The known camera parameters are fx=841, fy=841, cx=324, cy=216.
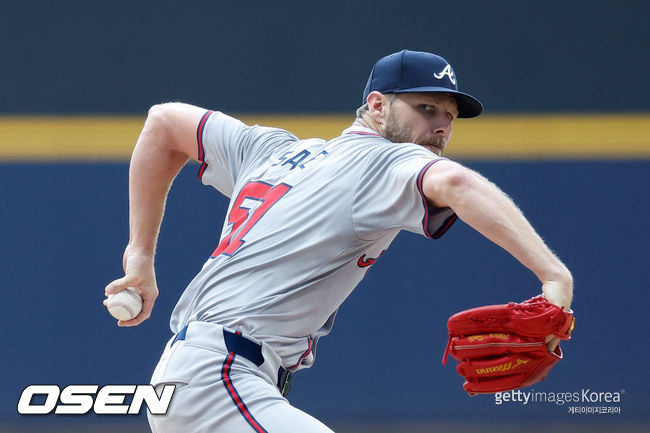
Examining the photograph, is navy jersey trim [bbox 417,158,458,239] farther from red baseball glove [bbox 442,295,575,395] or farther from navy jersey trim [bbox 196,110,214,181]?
navy jersey trim [bbox 196,110,214,181]

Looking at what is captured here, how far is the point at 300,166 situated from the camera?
188 cm

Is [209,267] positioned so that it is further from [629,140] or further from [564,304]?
[629,140]

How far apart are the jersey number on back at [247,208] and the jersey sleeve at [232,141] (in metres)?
0.13

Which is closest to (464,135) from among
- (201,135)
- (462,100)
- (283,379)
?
(462,100)

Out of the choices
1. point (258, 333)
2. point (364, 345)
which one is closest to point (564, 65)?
point (364, 345)

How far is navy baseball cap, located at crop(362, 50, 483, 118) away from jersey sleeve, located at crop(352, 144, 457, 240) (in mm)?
277

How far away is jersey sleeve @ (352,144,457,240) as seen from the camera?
5.12 feet

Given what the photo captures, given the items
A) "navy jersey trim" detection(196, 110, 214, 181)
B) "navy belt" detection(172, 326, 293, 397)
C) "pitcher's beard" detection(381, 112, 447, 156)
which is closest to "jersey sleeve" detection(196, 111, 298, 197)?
"navy jersey trim" detection(196, 110, 214, 181)

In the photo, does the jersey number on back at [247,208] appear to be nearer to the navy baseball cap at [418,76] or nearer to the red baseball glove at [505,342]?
the navy baseball cap at [418,76]

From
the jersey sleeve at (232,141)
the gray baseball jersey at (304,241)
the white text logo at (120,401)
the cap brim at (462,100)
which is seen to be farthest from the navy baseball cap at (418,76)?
the white text logo at (120,401)

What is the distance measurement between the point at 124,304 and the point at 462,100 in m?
0.94

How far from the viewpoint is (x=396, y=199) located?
160 centimetres

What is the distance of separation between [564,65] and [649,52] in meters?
0.45

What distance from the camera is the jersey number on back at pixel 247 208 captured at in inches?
71.9
